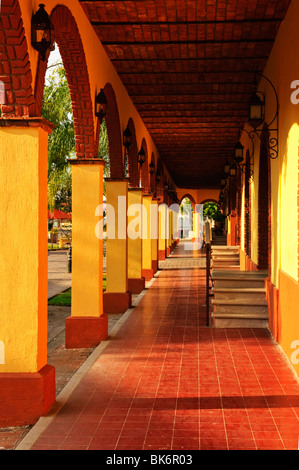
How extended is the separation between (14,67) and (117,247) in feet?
21.2

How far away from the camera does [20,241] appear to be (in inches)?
204

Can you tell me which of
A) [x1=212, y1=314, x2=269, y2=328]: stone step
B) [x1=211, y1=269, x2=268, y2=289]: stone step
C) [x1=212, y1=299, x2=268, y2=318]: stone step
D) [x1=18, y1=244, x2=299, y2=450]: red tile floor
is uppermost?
[x1=211, y1=269, x2=268, y2=289]: stone step

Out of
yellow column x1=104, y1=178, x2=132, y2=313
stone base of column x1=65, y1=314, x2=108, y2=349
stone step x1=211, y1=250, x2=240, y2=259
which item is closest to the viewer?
stone base of column x1=65, y1=314, x2=108, y2=349

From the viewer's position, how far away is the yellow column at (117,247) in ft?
35.5

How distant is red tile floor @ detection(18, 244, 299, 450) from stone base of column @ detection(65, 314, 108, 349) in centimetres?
27

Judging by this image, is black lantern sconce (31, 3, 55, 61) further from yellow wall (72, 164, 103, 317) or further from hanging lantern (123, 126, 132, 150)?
hanging lantern (123, 126, 132, 150)

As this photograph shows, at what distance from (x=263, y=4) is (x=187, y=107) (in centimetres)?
573

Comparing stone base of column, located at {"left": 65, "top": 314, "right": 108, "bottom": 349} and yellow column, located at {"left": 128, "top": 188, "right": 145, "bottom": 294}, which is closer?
stone base of column, located at {"left": 65, "top": 314, "right": 108, "bottom": 349}

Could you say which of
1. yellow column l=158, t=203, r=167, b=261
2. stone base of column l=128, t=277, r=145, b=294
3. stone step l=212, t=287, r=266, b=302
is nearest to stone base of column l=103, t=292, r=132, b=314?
stone step l=212, t=287, r=266, b=302

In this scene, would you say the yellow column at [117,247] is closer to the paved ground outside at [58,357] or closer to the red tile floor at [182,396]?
the paved ground outside at [58,357]

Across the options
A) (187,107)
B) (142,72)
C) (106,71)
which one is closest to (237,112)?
(187,107)

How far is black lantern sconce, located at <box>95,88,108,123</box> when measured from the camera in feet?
26.3
